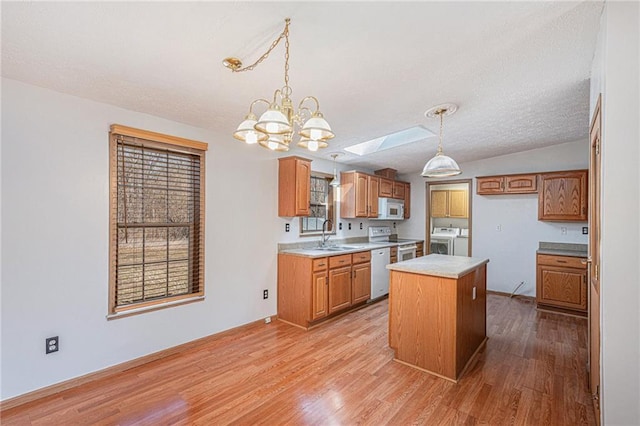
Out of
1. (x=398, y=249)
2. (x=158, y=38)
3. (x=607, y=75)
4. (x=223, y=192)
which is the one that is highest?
(x=158, y=38)

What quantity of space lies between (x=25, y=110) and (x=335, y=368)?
10.2ft

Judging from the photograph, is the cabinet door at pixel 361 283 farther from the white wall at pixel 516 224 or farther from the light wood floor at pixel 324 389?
the white wall at pixel 516 224

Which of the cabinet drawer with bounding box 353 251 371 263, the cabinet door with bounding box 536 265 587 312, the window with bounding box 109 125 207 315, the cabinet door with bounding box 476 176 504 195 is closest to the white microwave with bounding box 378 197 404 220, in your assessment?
the cabinet drawer with bounding box 353 251 371 263

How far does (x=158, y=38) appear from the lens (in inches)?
67.6

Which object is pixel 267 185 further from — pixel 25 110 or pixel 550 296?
pixel 550 296

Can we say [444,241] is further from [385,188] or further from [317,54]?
[317,54]

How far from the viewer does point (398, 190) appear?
592 centimetres

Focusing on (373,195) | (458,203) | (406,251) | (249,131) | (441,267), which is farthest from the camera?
(458,203)

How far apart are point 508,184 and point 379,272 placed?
257 cm

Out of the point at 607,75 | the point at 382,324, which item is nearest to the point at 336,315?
the point at 382,324

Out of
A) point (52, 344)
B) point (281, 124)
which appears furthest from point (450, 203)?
point (52, 344)

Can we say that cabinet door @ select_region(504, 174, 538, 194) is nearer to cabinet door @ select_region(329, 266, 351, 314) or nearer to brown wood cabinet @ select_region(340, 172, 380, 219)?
brown wood cabinet @ select_region(340, 172, 380, 219)

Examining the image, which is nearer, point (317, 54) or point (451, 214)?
point (317, 54)

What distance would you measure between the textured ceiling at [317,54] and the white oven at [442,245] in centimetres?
443
